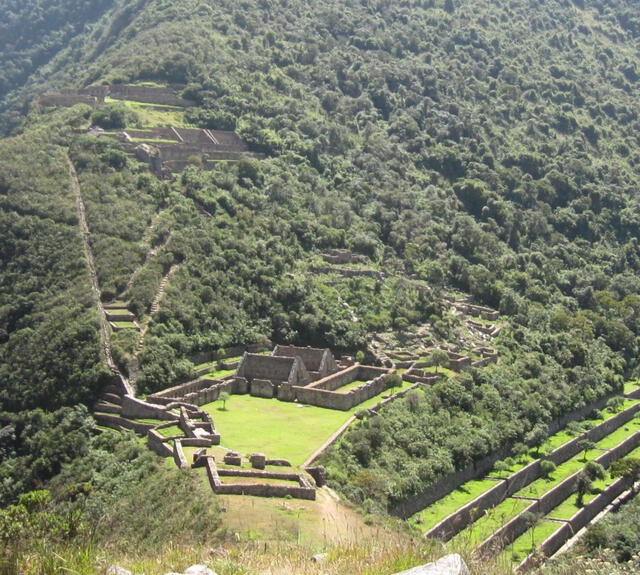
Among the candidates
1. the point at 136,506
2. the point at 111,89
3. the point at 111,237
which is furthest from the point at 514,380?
the point at 111,89

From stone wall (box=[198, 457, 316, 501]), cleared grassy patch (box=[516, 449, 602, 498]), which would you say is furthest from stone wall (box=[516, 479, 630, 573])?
stone wall (box=[198, 457, 316, 501])

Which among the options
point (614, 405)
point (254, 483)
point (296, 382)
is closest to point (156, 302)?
point (296, 382)

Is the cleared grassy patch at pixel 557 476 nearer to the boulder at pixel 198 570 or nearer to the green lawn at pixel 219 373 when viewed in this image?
the green lawn at pixel 219 373

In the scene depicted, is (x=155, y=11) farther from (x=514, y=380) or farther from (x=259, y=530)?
(x=259, y=530)

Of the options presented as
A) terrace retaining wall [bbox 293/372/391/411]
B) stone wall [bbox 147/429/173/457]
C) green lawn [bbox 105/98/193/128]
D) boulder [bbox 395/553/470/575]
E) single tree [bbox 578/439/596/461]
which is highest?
boulder [bbox 395/553/470/575]

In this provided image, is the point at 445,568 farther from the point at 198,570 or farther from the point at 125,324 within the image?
the point at 125,324

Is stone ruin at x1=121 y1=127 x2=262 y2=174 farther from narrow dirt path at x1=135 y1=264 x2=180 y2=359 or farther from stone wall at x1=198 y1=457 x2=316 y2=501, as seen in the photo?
stone wall at x1=198 y1=457 x2=316 y2=501
